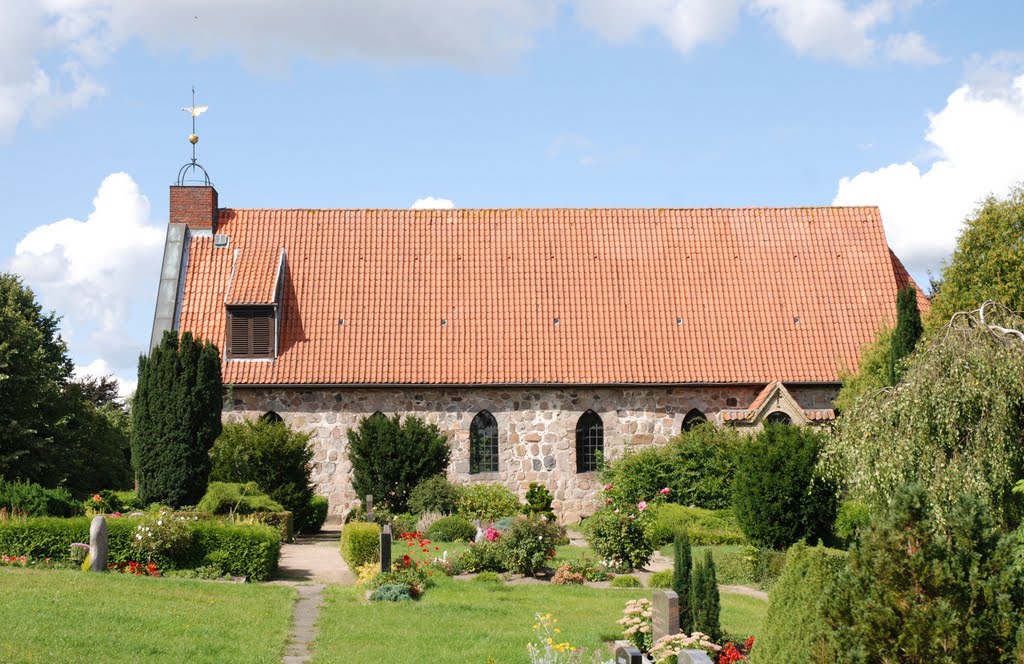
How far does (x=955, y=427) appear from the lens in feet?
45.1

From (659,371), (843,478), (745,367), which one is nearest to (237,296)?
(659,371)

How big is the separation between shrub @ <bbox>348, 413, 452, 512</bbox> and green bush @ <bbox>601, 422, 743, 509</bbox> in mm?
3991

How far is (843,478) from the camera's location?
1608 centimetres

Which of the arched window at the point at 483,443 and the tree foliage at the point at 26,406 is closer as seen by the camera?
the tree foliage at the point at 26,406

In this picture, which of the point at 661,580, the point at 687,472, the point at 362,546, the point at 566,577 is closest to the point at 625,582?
the point at 661,580

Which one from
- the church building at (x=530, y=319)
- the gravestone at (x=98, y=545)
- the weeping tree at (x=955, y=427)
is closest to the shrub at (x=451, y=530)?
the church building at (x=530, y=319)

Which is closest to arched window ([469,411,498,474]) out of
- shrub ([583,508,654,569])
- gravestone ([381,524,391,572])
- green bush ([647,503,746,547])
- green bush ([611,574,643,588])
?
green bush ([647,503,746,547])

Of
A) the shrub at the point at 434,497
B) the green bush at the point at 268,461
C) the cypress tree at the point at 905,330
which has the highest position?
the cypress tree at the point at 905,330

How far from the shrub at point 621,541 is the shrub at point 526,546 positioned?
822mm

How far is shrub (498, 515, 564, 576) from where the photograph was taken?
1688 cm

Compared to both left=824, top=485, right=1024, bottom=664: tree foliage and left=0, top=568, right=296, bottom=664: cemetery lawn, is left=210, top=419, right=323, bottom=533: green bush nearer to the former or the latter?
left=0, top=568, right=296, bottom=664: cemetery lawn

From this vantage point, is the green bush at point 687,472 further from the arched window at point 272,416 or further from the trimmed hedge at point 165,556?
the trimmed hedge at point 165,556

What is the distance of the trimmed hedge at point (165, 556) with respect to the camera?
52.7 feet

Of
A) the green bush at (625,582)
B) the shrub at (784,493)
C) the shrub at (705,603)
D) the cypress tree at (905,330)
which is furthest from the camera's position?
the cypress tree at (905,330)
